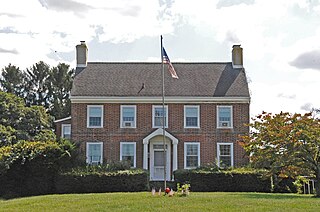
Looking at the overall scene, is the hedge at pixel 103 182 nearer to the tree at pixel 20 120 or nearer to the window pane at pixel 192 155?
the window pane at pixel 192 155

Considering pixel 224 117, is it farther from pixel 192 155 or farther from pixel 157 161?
pixel 157 161

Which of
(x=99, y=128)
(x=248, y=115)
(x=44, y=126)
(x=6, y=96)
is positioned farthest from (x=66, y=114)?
(x=248, y=115)

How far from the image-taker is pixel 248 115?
32781mm

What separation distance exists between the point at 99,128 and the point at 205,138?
6749mm

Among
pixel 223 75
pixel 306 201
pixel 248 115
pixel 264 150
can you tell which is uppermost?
pixel 223 75

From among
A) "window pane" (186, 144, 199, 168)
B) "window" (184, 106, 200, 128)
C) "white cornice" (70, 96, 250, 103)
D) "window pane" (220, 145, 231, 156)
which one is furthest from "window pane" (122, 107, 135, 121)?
"window pane" (220, 145, 231, 156)

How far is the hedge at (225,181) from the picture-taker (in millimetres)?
26266

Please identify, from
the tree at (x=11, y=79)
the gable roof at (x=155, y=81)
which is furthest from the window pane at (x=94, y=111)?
the tree at (x=11, y=79)

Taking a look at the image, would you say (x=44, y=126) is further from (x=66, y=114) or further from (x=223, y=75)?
(x=223, y=75)

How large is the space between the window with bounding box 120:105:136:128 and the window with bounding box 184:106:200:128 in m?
3.31

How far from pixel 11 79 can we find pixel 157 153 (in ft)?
117

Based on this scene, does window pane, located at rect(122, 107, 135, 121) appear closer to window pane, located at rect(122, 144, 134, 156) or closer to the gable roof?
the gable roof

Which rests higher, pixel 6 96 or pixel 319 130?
pixel 6 96

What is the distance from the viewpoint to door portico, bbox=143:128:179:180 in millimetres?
32031
